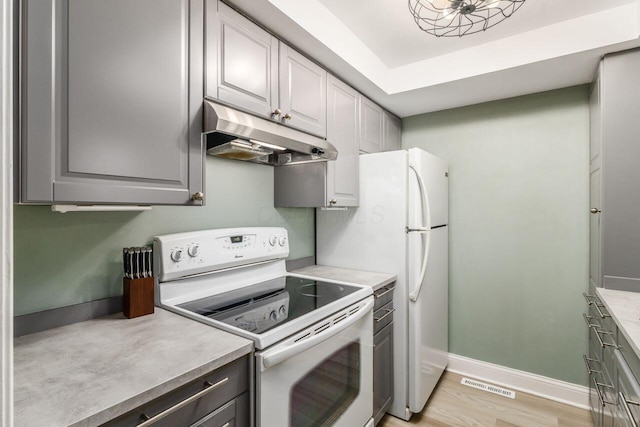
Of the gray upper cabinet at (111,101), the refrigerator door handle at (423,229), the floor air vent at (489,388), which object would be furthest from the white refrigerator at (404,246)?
the gray upper cabinet at (111,101)

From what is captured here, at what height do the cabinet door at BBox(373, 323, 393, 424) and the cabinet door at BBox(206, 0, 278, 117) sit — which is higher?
the cabinet door at BBox(206, 0, 278, 117)

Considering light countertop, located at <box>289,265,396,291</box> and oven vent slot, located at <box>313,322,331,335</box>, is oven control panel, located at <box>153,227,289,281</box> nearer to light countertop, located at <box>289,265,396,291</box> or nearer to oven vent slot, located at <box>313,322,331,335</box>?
light countertop, located at <box>289,265,396,291</box>

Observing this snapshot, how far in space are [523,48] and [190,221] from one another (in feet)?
7.13

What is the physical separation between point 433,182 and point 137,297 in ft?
6.31

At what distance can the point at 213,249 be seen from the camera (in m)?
1.59

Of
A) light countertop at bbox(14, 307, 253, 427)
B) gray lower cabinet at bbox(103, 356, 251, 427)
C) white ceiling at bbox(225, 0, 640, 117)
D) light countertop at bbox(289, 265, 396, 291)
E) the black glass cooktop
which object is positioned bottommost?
gray lower cabinet at bbox(103, 356, 251, 427)

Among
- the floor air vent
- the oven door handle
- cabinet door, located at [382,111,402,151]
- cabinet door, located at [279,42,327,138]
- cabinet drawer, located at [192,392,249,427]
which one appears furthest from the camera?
cabinet door, located at [382,111,402,151]

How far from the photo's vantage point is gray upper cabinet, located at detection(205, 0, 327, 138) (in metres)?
1.31

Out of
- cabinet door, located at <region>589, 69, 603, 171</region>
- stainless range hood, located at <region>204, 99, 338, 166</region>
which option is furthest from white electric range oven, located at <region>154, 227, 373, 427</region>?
cabinet door, located at <region>589, 69, 603, 171</region>

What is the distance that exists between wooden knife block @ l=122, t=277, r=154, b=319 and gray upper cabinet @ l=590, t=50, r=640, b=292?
7.57ft

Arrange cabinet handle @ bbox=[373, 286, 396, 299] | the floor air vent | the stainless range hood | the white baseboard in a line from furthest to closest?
the floor air vent → the white baseboard → cabinet handle @ bbox=[373, 286, 396, 299] → the stainless range hood

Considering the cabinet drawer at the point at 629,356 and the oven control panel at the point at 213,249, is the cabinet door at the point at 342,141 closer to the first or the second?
the oven control panel at the point at 213,249

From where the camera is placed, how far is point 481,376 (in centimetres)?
257
